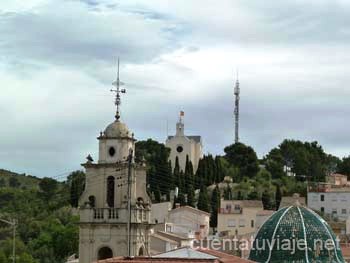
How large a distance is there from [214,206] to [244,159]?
24.5m

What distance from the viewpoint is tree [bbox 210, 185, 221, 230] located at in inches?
3812

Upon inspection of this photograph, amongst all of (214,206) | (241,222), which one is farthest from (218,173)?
(241,222)

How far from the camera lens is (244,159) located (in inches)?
4840

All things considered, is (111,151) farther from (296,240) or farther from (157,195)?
(157,195)

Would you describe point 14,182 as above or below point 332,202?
above

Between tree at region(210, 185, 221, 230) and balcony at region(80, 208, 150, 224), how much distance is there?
61680 millimetres

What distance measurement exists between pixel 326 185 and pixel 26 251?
3383 cm

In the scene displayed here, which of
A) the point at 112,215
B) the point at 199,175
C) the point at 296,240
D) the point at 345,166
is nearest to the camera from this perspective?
the point at 112,215

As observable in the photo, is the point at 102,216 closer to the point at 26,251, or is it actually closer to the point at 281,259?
the point at 281,259

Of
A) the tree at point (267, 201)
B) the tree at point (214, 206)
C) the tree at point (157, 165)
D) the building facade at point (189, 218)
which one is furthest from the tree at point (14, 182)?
the building facade at point (189, 218)

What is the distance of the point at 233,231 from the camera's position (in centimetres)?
9312

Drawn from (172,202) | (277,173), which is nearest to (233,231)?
(172,202)

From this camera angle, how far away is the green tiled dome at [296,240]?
37.3 meters

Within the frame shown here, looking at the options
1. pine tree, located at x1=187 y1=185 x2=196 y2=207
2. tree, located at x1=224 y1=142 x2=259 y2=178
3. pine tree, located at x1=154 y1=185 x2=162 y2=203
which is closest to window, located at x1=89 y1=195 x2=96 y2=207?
pine tree, located at x1=154 y1=185 x2=162 y2=203
